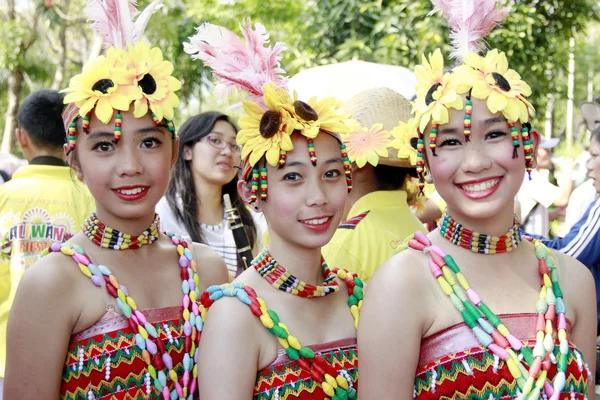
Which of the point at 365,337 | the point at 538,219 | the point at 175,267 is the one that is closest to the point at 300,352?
the point at 365,337

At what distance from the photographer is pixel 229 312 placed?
2.12 metres

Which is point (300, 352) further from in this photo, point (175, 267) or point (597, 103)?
point (597, 103)

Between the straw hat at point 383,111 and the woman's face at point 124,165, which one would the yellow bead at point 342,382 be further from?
the straw hat at point 383,111

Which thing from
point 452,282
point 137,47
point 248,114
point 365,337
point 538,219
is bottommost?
point 538,219

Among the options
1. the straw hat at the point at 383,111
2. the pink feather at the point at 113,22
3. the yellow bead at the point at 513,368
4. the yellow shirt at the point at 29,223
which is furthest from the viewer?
the yellow shirt at the point at 29,223

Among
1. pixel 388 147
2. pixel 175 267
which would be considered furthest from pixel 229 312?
pixel 388 147

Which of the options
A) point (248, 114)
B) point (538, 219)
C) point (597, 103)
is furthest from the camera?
point (538, 219)

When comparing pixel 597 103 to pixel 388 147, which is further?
pixel 597 103

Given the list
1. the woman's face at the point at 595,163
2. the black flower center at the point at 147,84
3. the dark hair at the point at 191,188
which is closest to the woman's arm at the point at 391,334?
the black flower center at the point at 147,84

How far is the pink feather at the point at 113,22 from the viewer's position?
2566 millimetres

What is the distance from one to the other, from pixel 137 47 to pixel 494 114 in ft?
4.26

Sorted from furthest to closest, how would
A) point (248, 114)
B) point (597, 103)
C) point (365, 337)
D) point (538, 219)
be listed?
point (538, 219) → point (597, 103) → point (248, 114) → point (365, 337)

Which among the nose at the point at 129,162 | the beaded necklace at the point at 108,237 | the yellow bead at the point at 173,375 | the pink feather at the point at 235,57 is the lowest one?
the yellow bead at the point at 173,375

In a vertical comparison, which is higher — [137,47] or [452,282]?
[137,47]
